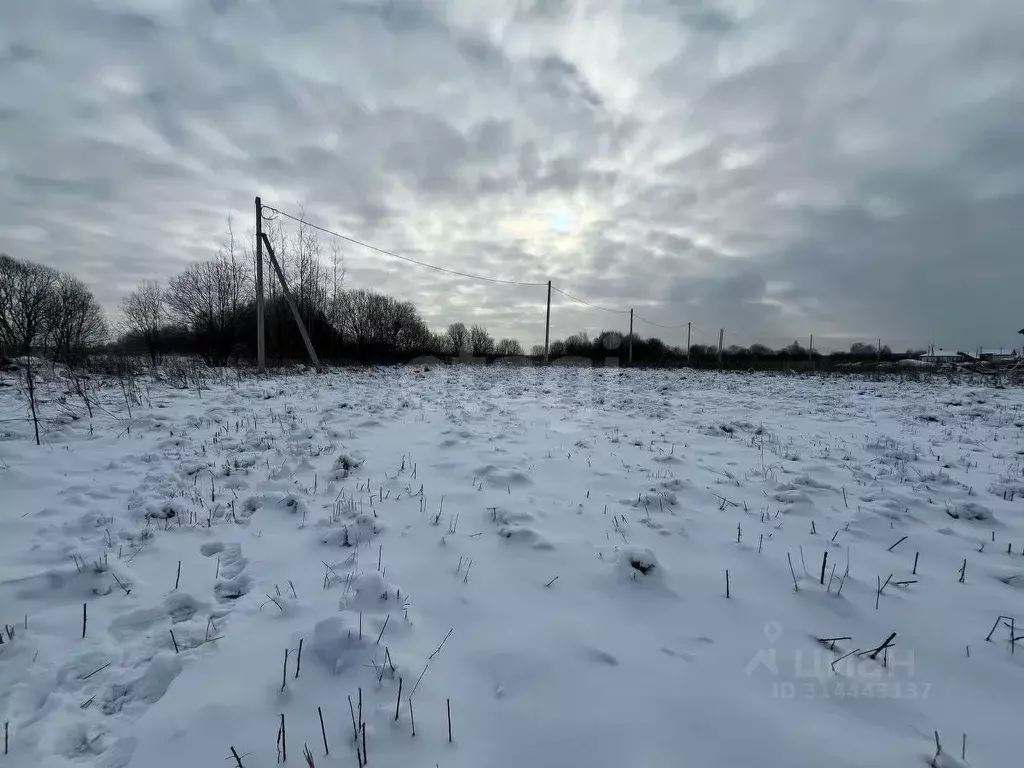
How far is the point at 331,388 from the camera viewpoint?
11.8 m

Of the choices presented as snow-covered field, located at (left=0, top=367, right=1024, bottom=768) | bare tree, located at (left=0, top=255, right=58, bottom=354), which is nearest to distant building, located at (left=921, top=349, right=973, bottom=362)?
snow-covered field, located at (left=0, top=367, right=1024, bottom=768)

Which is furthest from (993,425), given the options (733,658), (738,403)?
(733,658)

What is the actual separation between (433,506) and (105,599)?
210cm

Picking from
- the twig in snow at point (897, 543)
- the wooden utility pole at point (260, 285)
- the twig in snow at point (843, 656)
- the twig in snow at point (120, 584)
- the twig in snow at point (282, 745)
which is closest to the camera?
the twig in snow at point (282, 745)

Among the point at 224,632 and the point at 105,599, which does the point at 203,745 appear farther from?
the point at 105,599

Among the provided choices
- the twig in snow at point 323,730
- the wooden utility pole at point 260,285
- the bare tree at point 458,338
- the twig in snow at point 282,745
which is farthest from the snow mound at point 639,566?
the bare tree at point 458,338

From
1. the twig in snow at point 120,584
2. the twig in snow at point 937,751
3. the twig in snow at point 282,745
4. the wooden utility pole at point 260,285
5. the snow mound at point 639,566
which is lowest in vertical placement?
the twig in snow at point 282,745

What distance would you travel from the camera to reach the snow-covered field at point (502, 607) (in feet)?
5.34

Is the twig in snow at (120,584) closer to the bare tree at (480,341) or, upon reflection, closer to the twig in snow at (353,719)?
the twig in snow at (353,719)
